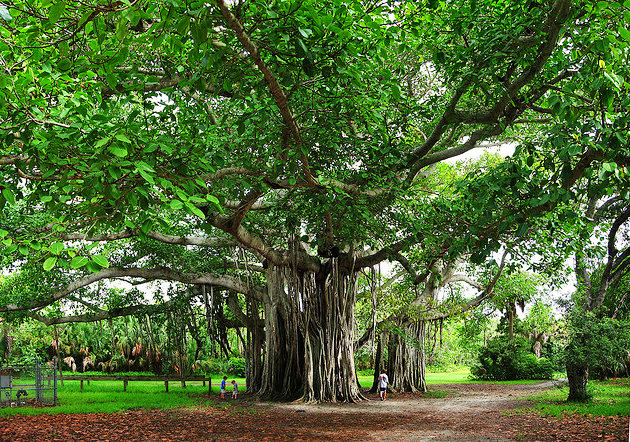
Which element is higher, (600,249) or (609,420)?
(600,249)

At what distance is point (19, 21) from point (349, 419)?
8.08 meters

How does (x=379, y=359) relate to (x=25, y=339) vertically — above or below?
below

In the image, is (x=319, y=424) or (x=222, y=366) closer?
(x=319, y=424)

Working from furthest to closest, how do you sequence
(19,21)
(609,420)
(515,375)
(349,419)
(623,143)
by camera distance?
(515,375), (349,419), (609,420), (19,21), (623,143)

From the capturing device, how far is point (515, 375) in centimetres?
2209

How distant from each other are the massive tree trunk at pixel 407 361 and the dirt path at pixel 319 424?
15.4 feet

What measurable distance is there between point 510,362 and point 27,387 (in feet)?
60.9

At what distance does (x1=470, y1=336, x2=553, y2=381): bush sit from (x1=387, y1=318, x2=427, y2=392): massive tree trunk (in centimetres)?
703

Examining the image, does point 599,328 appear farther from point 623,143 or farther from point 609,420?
point 623,143

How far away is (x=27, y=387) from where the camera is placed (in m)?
11.7

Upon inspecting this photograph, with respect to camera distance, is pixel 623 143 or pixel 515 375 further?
pixel 515 375

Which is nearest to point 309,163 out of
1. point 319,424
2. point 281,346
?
point 319,424

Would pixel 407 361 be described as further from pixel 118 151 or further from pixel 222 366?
pixel 118 151

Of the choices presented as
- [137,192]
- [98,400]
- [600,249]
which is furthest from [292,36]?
[98,400]
